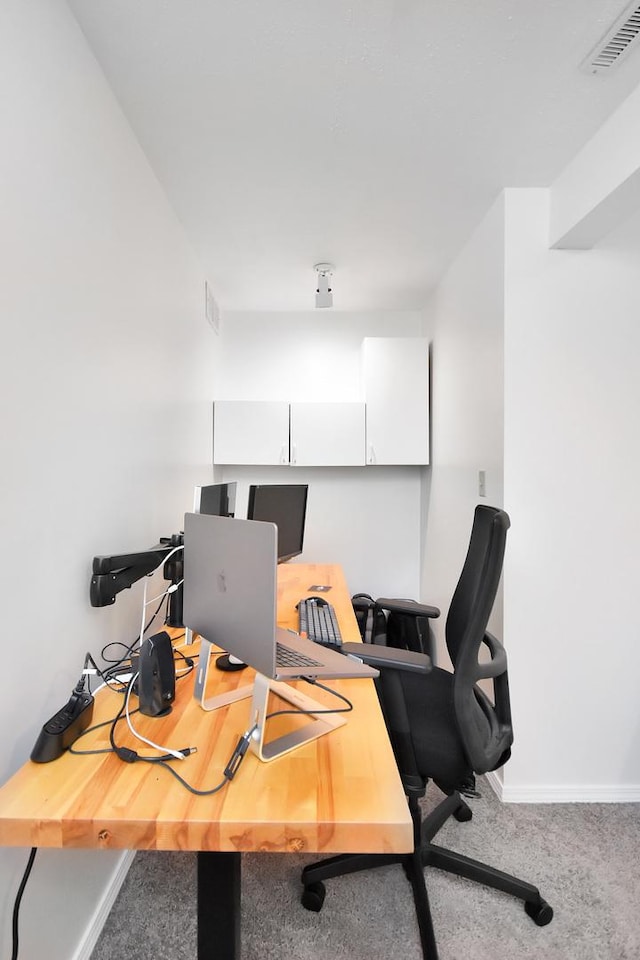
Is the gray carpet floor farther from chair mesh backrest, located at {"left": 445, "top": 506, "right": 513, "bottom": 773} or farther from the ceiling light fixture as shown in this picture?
the ceiling light fixture

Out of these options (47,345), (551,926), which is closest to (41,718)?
(47,345)

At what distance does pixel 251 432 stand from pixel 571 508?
204cm

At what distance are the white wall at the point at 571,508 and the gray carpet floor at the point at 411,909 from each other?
1.18ft

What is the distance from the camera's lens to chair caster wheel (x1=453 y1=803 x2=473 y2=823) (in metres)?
2.02

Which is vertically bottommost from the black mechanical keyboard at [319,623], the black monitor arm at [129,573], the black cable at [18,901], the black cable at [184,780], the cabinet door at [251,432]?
the black cable at [18,901]

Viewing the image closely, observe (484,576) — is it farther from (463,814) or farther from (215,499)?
(463,814)

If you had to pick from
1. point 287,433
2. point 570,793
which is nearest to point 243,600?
point 570,793

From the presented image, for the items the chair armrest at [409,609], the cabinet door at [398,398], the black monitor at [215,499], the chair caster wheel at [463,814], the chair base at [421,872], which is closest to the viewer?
the chair base at [421,872]

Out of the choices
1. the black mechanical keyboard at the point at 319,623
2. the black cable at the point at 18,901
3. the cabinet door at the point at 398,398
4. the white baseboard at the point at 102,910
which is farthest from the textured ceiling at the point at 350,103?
the white baseboard at the point at 102,910

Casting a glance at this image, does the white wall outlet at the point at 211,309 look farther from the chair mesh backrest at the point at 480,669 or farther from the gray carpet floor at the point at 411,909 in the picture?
the gray carpet floor at the point at 411,909

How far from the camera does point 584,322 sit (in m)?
2.18

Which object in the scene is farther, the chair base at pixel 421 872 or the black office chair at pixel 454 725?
the chair base at pixel 421 872

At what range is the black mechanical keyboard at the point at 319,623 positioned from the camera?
5.47 ft

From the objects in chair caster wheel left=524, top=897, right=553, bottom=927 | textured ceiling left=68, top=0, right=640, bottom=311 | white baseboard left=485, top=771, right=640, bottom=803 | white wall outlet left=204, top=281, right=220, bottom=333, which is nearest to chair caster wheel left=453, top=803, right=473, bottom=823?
white baseboard left=485, top=771, right=640, bottom=803
